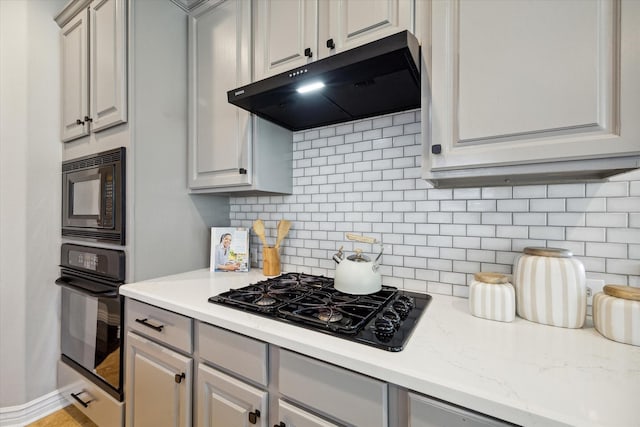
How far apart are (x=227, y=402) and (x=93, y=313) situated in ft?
3.71

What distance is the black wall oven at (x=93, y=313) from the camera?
145 cm

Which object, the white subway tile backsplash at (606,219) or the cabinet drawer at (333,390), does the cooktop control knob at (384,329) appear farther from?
the white subway tile backsplash at (606,219)

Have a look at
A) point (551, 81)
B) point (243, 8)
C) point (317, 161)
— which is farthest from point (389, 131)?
point (243, 8)

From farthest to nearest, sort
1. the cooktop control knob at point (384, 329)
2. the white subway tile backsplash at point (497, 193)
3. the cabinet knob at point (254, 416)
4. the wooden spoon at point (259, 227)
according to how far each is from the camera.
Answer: the wooden spoon at point (259, 227) → the white subway tile backsplash at point (497, 193) → the cabinet knob at point (254, 416) → the cooktop control knob at point (384, 329)

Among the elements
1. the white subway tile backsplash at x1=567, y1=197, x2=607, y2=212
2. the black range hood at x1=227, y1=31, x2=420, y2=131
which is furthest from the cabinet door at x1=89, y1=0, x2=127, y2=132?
the white subway tile backsplash at x1=567, y1=197, x2=607, y2=212

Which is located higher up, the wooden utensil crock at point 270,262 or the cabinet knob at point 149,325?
the wooden utensil crock at point 270,262

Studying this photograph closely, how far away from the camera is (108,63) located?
1548 millimetres

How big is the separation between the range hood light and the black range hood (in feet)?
0.05

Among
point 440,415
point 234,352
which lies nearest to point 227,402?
point 234,352

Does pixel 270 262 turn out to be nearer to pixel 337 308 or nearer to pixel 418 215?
pixel 337 308

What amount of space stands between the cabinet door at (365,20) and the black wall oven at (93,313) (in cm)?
150

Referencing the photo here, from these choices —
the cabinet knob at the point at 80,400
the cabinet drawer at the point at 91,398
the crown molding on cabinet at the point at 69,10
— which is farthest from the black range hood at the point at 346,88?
the cabinet knob at the point at 80,400

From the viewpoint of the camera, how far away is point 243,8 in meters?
1.46

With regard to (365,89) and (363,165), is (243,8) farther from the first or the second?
(363,165)
